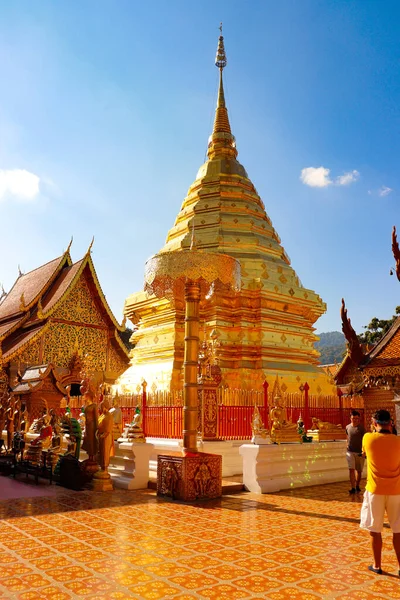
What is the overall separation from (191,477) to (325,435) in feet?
11.8

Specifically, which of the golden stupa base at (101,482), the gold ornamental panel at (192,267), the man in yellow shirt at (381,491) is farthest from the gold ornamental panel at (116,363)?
the man in yellow shirt at (381,491)

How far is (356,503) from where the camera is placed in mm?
6801

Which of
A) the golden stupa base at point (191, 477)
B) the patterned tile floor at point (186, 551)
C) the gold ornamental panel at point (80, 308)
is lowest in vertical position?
the patterned tile floor at point (186, 551)

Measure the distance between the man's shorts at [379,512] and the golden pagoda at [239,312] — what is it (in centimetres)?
888

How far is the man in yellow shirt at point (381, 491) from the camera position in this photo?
3826 mm

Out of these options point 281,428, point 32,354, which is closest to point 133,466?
point 281,428

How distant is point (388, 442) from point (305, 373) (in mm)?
10192

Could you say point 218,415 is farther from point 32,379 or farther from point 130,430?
point 32,379

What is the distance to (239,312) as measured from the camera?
13867mm

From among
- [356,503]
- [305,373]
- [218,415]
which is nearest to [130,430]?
[218,415]

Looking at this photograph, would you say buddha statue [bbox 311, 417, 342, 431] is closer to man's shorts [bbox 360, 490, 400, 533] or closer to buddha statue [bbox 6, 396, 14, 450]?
man's shorts [bbox 360, 490, 400, 533]

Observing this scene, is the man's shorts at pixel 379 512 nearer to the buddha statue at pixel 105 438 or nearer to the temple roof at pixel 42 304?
the buddha statue at pixel 105 438

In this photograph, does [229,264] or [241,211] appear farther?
[241,211]

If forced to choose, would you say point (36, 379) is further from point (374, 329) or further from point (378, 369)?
point (374, 329)
